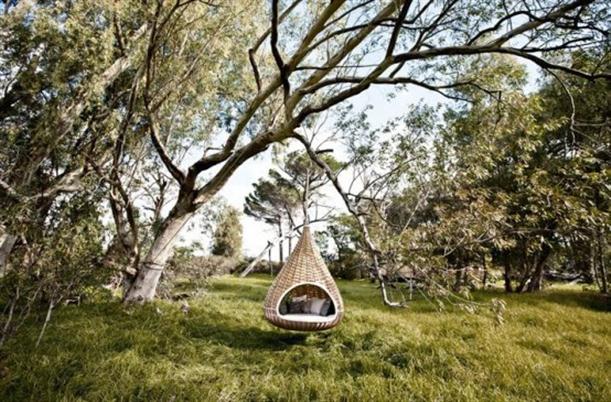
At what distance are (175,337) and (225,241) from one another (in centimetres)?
1929

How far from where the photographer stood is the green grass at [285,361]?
2852mm

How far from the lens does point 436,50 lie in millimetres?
3666

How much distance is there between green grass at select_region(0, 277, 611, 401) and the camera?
2.85 meters

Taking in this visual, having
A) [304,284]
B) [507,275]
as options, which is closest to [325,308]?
[304,284]

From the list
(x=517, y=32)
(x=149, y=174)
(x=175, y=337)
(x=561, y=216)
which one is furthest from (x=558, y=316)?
(x=149, y=174)

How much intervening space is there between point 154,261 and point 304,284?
96.2 inches

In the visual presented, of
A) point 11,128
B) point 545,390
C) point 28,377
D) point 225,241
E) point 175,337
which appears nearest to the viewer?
point 28,377

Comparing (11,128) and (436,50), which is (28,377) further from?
(436,50)

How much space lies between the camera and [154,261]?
531 cm

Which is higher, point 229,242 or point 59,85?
point 59,85

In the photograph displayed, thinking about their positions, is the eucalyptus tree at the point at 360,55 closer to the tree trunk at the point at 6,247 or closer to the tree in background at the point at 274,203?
the tree trunk at the point at 6,247

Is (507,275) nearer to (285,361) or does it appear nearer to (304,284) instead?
(304,284)

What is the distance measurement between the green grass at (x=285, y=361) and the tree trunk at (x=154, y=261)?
1.09 ft

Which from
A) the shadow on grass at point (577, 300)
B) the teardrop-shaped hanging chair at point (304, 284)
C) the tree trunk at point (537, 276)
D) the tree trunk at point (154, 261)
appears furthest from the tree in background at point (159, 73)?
the tree trunk at point (537, 276)
